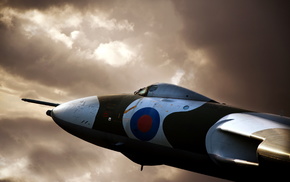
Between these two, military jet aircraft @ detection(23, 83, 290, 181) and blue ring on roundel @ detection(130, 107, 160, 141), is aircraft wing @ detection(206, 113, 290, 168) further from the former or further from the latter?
blue ring on roundel @ detection(130, 107, 160, 141)

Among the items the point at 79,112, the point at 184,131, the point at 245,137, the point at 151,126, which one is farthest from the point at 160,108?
the point at 79,112

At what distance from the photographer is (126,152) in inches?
405

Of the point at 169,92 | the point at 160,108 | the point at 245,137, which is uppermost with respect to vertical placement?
the point at 169,92

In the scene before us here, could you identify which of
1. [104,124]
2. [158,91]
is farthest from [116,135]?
[158,91]

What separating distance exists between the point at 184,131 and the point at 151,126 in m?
1.36

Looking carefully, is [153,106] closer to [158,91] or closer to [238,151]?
[158,91]

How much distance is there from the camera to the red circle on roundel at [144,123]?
9.50 m

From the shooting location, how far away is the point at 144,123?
31.5 feet

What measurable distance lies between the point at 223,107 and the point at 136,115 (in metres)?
3.45

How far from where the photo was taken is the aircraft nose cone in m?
11.1

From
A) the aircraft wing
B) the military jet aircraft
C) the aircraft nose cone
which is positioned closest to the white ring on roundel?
the military jet aircraft

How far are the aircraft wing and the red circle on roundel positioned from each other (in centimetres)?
234

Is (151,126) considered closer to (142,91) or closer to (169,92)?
(169,92)

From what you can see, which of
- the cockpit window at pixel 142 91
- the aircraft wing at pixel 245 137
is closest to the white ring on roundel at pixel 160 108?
the cockpit window at pixel 142 91
